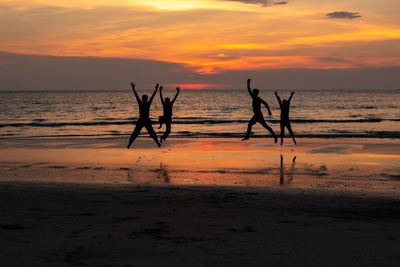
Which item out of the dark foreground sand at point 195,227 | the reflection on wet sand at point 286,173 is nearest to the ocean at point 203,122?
the reflection on wet sand at point 286,173

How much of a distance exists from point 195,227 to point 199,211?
111 cm

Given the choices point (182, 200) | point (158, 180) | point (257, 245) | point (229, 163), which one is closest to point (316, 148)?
point (229, 163)

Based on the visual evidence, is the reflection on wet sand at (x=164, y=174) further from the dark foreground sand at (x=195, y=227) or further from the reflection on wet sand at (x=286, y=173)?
the reflection on wet sand at (x=286, y=173)

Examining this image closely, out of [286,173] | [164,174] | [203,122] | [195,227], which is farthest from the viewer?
[203,122]

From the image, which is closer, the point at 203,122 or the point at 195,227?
the point at 195,227

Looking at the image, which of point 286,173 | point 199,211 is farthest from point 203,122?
point 199,211

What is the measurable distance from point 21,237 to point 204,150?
511 inches

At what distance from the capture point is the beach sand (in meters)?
6.55

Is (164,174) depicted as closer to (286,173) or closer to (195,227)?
(286,173)

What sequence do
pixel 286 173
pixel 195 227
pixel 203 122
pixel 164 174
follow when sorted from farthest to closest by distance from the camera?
pixel 203 122 → pixel 286 173 → pixel 164 174 → pixel 195 227

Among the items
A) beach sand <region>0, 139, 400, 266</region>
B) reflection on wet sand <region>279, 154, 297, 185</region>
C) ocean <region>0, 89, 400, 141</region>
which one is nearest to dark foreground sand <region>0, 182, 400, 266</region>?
beach sand <region>0, 139, 400, 266</region>

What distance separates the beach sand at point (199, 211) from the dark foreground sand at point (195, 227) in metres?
0.02

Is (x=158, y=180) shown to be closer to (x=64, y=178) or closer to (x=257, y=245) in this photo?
(x=64, y=178)

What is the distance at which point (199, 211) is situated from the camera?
901 centimetres
